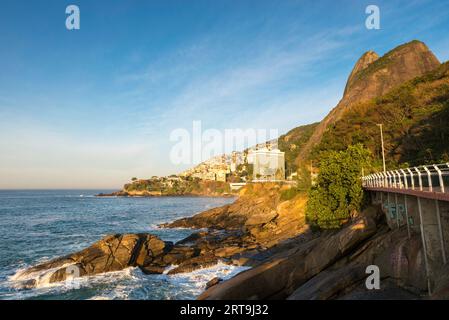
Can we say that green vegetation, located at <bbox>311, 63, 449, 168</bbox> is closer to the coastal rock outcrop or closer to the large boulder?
the coastal rock outcrop

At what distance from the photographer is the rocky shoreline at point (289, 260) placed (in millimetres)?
15852

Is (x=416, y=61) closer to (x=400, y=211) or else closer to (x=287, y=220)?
(x=287, y=220)

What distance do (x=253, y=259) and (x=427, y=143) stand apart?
1217 inches

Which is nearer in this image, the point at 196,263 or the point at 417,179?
the point at 417,179

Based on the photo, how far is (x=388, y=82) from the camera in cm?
9825

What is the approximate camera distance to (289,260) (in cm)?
1994

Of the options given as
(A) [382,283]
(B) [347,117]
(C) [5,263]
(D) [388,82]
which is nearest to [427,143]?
(B) [347,117]

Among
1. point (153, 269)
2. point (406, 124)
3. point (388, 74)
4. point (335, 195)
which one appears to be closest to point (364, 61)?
point (388, 74)

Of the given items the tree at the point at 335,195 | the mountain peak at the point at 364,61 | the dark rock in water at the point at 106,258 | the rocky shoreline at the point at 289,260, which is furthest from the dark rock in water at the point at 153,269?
the mountain peak at the point at 364,61

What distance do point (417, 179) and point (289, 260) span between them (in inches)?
427

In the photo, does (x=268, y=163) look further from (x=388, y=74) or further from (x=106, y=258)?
(x=106, y=258)

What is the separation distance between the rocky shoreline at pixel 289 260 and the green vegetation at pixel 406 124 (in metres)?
19.8

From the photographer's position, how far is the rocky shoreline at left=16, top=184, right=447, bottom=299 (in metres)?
15.9
